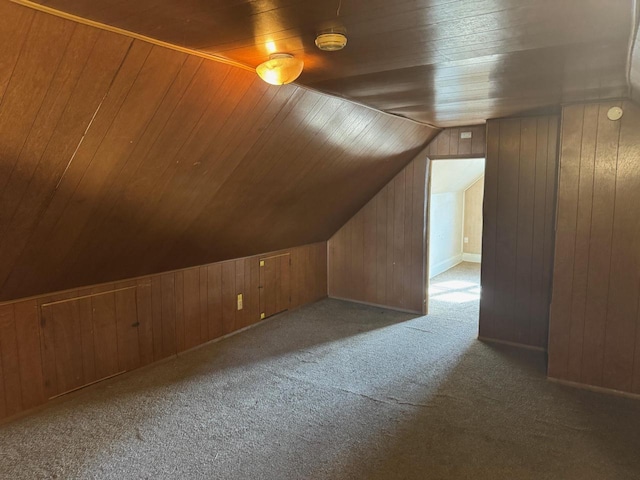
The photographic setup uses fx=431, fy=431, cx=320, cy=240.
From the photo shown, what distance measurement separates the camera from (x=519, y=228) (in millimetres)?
3799

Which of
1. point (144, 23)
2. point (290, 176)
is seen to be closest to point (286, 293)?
point (290, 176)

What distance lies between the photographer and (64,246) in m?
2.46

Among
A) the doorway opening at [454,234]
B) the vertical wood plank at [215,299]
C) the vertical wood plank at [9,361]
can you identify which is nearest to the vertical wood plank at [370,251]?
the doorway opening at [454,234]

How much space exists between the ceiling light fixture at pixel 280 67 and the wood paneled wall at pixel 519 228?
2510 millimetres

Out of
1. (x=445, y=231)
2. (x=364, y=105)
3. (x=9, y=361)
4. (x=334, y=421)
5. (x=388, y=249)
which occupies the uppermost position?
(x=364, y=105)

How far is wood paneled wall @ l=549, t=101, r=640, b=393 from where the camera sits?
2.87 metres

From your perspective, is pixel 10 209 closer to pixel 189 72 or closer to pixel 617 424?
pixel 189 72

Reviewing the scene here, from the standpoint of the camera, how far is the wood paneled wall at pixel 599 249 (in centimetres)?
287

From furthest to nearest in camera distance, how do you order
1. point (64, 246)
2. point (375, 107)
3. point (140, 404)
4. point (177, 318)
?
point (177, 318), point (375, 107), point (140, 404), point (64, 246)

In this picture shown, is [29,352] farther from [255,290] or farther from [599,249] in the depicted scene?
[599,249]

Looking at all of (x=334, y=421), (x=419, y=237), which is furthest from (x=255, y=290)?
(x=334, y=421)

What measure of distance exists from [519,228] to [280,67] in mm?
2788

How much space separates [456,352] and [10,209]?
10.9 ft

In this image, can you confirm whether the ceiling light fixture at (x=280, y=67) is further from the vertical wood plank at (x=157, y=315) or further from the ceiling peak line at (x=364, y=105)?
the vertical wood plank at (x=157, y=315)
